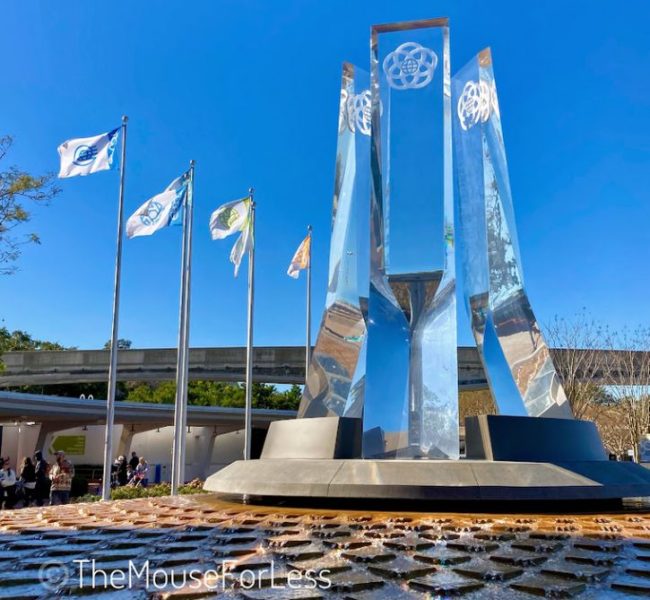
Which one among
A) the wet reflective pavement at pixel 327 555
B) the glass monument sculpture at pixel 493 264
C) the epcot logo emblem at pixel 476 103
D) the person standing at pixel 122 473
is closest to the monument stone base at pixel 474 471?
the wet reflective pavement at pixel 327 555

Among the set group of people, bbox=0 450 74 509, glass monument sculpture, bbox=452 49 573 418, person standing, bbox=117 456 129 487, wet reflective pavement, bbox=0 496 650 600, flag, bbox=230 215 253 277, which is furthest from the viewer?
person standing, bbox=117 456 129 487

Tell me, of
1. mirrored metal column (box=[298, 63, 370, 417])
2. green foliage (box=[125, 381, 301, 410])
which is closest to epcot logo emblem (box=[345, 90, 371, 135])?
mirrored metal column (box=[298, 63, 370, 417])

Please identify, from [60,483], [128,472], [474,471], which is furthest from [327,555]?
[128,472]

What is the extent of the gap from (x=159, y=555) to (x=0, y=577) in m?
1.18

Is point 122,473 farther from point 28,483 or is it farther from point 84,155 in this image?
point 84,155

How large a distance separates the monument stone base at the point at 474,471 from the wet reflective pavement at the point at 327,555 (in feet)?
1.44

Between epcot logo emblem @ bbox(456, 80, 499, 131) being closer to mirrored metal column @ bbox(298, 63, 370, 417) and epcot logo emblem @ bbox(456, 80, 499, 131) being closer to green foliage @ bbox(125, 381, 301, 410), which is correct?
mirrored metal column @ bbox(298, 63, 370, 417)

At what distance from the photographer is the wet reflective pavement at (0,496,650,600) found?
4238 mm

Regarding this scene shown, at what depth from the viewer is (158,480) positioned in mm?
28406

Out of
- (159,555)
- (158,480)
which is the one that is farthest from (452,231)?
(158,480)

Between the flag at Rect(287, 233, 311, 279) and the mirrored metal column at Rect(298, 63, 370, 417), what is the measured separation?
6282 mm

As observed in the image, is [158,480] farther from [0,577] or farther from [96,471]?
[0,577]

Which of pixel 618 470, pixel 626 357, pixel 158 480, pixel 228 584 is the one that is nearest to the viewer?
pixel 228 584

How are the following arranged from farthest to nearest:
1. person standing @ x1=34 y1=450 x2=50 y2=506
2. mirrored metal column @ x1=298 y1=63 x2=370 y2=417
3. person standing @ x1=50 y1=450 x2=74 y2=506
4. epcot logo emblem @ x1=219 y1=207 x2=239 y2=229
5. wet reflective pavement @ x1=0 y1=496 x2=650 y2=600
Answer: person standing @ x1=34 y1=450 x2=50 y2=506
epcot logo emblem @ x1=219 y1=207 x2=239 y2=229
person standing @ x1=50 y1=450 x2=74 y2=506
mirrored metal column @ x1=298 y1=63 x2=370 y2=417
wet reflective pavement @ x1=0 y1=496 x2=650 y2=600
